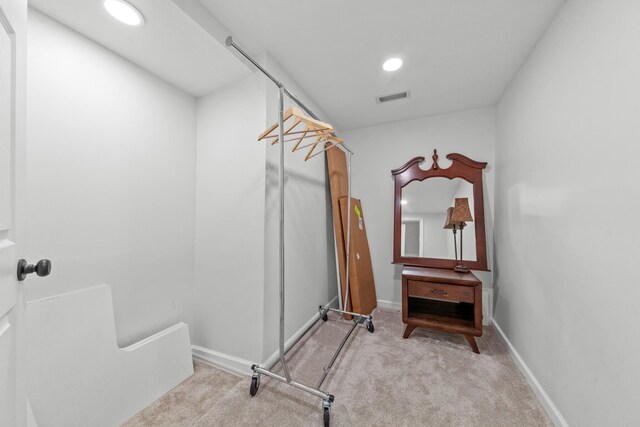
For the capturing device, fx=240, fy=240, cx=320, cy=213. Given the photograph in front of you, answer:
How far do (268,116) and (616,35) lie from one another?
1759mm

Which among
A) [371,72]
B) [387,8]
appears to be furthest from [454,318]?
[387,8]

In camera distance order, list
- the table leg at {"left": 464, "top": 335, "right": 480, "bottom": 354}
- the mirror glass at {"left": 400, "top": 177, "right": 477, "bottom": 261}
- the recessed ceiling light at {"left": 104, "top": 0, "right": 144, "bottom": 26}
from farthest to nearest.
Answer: the mirror glass at {"left": 400, "top": 177, "right": 477, "bottom": 261} → the table leg at {"left": 464, "top": 335, "right": 480, "bottom": 354} → the recessed ceiling light at {"left": 104, "top": 0, "right": 144, "bottom": 26}

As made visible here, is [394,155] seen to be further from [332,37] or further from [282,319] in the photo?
[282,319]

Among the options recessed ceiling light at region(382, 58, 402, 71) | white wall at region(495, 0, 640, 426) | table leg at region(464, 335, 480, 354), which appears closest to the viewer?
white wall at region(495, 0, 640, 426)

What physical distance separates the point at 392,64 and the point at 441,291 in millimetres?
1936

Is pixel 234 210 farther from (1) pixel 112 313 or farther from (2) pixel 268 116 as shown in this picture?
(1) pixel 112 313

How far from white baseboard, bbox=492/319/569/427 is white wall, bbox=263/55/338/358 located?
1670mm

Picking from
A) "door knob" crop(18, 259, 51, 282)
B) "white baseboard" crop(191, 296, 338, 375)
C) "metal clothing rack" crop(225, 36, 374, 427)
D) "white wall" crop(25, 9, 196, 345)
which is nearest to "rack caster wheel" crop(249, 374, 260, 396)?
"metal clothing rack" crop(225, 36, 374, 427)

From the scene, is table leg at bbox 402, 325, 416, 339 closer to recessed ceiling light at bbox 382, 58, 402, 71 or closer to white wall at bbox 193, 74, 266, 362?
white wall at bbox 193, 74, 266, 362

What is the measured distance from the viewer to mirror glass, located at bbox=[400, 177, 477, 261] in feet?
8.38

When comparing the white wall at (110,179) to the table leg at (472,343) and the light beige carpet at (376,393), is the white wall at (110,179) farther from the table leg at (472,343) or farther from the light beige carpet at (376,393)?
the table leg at (472,343)

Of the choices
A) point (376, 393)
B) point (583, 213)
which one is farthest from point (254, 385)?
point (583, 213)

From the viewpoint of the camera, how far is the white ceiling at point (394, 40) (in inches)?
55.2

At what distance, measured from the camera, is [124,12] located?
1245mm
